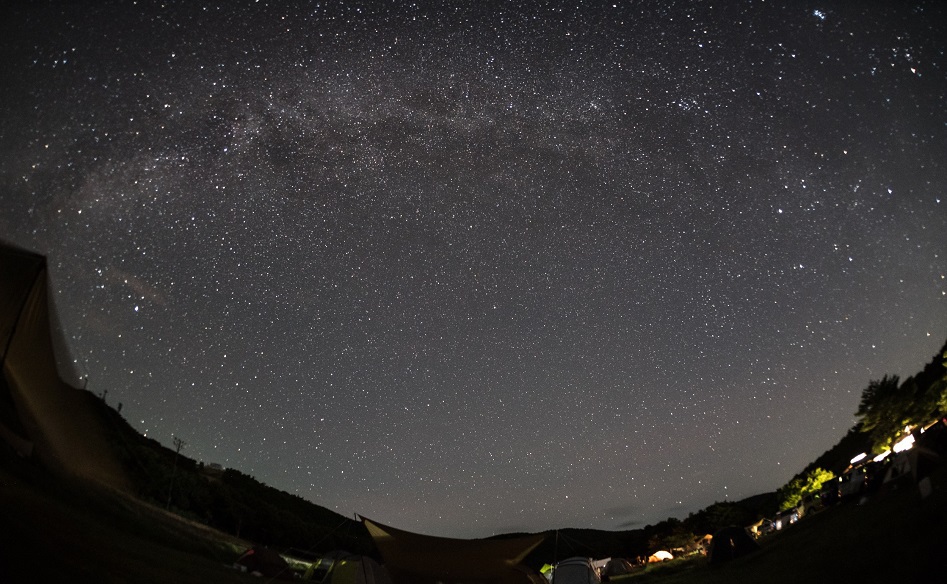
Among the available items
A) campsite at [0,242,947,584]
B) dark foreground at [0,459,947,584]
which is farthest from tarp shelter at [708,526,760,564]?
dark foreground at [0,459,947,584]

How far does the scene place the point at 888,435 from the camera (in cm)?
2505

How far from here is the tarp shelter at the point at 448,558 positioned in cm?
1306

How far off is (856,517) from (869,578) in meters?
6.52

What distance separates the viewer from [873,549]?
27.3 feet

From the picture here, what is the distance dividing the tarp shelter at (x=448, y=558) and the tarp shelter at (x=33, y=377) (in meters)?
6.53

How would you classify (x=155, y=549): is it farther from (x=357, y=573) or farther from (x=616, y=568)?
(x=616, y=568)

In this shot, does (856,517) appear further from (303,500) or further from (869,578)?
(303,500)

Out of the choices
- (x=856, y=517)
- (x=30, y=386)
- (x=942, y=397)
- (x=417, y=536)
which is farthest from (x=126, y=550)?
(x=942, y=397)

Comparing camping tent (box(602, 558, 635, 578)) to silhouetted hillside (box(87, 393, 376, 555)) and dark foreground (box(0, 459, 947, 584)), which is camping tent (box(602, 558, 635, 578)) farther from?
dark foreground (box(0, 459, 947, 584))

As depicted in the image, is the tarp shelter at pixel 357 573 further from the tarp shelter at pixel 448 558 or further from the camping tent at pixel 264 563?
the camping tent at pixel 264 563

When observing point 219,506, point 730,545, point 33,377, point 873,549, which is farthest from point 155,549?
point 219,506

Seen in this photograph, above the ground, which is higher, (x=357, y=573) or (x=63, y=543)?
(x=63, y=543)

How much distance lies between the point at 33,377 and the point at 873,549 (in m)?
14.3

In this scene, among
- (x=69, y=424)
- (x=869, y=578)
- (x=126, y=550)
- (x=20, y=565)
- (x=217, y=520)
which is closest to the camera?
(x=20, y=565)
